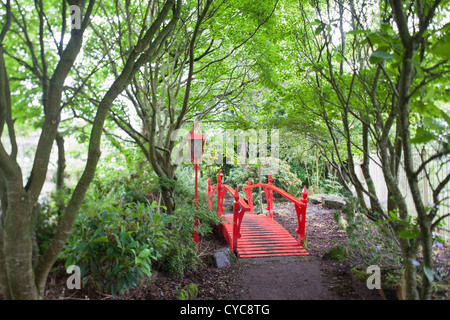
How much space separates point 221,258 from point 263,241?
1.09 m

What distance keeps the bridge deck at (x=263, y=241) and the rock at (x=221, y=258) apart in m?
0.28

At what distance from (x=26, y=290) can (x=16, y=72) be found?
6.75 feet

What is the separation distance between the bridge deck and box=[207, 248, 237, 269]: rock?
0.91 feet

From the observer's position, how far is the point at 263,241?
506 cm

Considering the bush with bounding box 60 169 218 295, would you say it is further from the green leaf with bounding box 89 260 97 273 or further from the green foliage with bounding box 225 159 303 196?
the green foliage with bounding box 225 159 303 196

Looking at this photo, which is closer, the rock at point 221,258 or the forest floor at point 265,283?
the forest floor at point 265,283

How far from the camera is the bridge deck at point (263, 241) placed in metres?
4.65

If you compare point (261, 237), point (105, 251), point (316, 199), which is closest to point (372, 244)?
point (261, 237)


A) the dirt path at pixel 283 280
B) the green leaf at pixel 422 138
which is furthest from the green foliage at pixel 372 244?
the green leaf at pixel 422 138

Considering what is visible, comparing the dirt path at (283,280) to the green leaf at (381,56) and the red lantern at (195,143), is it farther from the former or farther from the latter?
the green leaf at (381,56)

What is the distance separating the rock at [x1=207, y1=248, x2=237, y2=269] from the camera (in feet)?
13.6

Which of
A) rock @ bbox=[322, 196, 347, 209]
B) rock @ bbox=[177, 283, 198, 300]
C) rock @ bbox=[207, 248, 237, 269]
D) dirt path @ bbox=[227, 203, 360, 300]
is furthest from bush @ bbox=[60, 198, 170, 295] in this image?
rock @ bbox=[322, 196, 347, 209]
